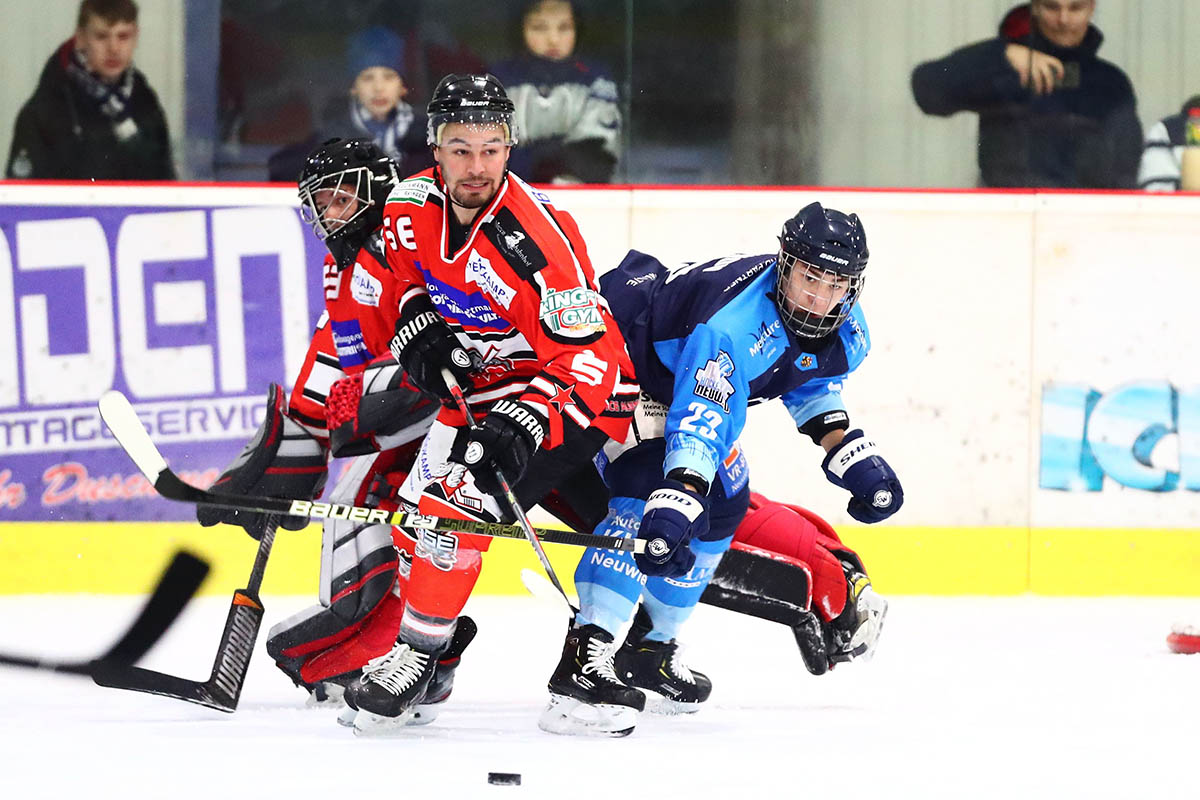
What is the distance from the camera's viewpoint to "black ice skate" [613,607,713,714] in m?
3.13

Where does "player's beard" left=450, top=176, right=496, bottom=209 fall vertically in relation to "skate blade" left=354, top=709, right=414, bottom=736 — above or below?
above

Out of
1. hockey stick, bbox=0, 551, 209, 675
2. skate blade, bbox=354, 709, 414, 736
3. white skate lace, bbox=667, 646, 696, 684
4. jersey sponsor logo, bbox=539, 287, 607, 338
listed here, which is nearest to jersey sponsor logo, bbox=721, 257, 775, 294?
jersey sponsor logo, bbox=539, 287, 607, 338

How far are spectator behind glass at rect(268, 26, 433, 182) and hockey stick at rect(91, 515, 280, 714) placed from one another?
198 centimetres

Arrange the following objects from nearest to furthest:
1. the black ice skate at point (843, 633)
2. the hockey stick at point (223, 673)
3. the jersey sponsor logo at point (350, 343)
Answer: the hockey stick at point (223, 673) → the jersey sponsor logo at point (350, 343) → the black ice skate at point (843, 633)

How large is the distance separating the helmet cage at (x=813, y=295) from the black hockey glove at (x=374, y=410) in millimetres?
762

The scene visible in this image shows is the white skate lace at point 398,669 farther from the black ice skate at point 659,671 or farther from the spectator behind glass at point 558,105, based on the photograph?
the spectator behind glass at point 558,105

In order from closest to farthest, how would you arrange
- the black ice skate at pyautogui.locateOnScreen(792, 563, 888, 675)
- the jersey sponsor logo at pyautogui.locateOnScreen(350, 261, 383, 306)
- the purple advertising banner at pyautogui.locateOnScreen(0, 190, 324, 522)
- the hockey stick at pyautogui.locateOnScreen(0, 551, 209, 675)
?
1. the jersey sponsor logo at pyautogui.locateOnScreen(350, 261, 383, 306)
2. the black ice skate at pyautogui.locateOnScreen(792, 563, 888, 675)
3. the hockey stick at pyautogui.locateOnScreen(0, 551, 209, 675)
4. the purple advertising banner at pyautogui.locateOnScreen(0, 190, 324, 522)

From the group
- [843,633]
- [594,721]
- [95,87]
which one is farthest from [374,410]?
[95,87]

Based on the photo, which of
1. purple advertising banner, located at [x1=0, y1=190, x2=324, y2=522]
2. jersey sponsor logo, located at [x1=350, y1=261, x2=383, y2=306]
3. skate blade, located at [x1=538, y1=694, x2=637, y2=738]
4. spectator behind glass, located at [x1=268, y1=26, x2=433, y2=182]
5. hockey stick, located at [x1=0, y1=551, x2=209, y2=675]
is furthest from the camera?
spectator behind glass, located at [x1=268, y1=26, x2=433, y2=182]

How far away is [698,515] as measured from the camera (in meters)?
2.75

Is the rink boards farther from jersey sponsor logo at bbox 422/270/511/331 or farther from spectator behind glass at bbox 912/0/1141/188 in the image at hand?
jersey sponsor logo at bbox 422/270/511/331

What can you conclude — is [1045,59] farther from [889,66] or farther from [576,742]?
[576,742]

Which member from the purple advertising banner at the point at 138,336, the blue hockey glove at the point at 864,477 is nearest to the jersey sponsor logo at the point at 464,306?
the blue hockey glove at the point at 864,477

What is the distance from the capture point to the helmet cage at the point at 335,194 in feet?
10.3
